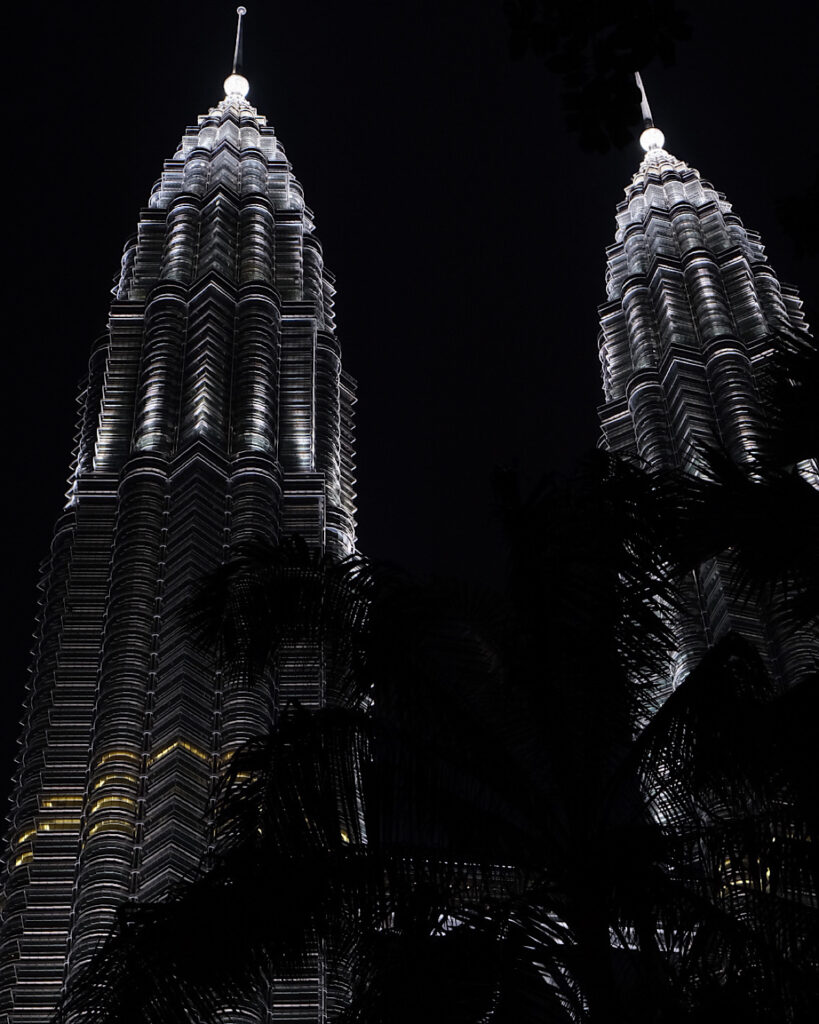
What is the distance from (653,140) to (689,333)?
64.3 ft

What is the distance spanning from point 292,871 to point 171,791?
29517 millimetres

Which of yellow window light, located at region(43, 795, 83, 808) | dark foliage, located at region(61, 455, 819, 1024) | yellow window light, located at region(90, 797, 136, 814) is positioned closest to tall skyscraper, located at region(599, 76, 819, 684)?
yellow window light, located at region(90, 797, 136, 814)

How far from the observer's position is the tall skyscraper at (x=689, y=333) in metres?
57.7

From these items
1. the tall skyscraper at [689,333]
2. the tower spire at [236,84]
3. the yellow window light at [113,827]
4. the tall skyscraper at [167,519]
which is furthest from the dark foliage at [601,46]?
the tower spire at [236,84]

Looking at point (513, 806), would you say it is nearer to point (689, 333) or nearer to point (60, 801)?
point (60, 801)

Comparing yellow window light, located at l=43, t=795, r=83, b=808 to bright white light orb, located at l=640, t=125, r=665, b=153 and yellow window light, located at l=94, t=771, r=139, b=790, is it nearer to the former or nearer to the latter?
yellow window light, located at l=94, t=771, r=139, b=790

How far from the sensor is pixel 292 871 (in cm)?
1788

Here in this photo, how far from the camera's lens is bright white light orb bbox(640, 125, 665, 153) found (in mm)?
86500

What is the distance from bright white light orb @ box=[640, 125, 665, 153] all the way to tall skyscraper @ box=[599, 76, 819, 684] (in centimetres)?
245

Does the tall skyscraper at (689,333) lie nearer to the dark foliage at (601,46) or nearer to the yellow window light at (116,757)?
the yellow window light at (116,757)

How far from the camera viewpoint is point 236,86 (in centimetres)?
8581

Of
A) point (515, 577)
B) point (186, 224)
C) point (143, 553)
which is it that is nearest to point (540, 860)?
point (515, 577)

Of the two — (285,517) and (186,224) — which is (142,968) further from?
(186,224)

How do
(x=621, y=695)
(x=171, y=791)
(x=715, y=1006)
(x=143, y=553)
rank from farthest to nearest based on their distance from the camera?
(x=143, y=553)
(x=171, y=791)
(x=621, y=695)
(x=715, y=1006)
